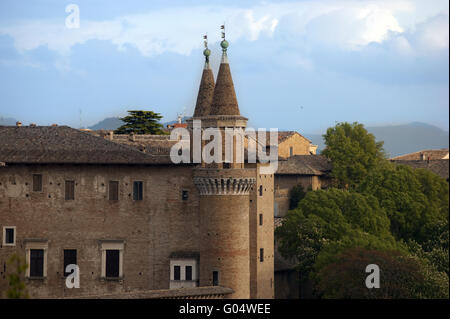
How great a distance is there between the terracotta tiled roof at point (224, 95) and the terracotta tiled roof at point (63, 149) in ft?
11.3

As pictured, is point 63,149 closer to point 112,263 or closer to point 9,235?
point 9,235

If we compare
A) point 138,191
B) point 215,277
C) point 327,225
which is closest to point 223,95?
point 138,191

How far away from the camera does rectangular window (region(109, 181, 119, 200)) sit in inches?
Result: 1700

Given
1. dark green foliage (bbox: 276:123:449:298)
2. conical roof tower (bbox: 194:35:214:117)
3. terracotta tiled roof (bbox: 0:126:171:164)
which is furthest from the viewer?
conical roof tower (bbox: 194:35:214:117)

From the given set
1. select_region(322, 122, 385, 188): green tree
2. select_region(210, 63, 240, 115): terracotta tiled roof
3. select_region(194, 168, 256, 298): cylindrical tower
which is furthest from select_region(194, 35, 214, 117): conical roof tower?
select_region(322, 122, 385, 188): green tree

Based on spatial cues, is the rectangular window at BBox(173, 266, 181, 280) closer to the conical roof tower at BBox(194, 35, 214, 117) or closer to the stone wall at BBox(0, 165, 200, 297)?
the stone wall at BBox(0, 165, 200, 297)

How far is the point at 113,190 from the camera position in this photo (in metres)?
43.2

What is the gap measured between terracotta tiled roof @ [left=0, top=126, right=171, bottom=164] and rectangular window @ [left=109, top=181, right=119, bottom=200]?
103cm

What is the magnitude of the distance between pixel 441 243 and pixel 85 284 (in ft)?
63.3

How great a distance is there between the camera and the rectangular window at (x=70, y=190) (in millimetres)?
43406

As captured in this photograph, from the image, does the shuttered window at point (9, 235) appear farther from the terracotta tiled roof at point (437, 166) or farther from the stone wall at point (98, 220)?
the terracotta tiled roof at point (437, 166)

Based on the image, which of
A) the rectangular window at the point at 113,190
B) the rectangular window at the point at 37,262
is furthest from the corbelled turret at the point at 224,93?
the rectangular window at the point at 37,262

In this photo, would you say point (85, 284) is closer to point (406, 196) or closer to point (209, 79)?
point (209, 79)

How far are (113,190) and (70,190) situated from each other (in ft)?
6.48
